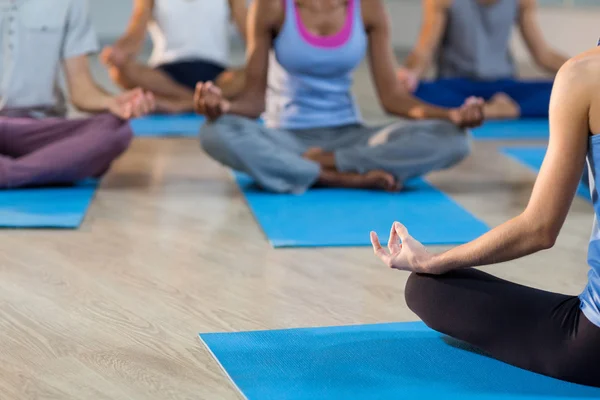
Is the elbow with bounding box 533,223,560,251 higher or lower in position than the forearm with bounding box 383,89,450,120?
higher

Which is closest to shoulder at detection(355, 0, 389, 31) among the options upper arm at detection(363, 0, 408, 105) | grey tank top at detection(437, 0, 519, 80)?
upper arm at detection(363, 0, 408, 105)

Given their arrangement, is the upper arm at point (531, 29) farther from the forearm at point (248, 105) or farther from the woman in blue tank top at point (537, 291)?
the woman in blue tank top at point (537, 291)

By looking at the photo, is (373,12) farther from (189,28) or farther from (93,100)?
(189,28)

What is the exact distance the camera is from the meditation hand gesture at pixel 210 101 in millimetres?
3893

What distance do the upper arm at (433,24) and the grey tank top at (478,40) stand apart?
0.05 meters

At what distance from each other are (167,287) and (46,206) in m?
1.04

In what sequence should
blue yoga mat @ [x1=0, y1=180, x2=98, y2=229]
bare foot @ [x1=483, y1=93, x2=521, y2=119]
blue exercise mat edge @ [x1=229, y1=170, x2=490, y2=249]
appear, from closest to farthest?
blue exercise mat edge @ [x1=229, y1=170, x2=490, y2=249], blue yoga mat @ [x1=0, y1=180, x2=98, y2=229], bare foot @ [x1=483, y1=93, x2=521, y2=119]

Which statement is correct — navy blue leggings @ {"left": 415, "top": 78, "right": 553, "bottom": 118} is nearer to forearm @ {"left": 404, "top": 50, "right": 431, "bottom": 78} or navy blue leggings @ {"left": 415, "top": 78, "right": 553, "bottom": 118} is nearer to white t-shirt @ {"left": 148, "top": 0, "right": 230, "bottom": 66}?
forearm @ {"left": 404, "top": 50, "right": 431, "bottom": 78}

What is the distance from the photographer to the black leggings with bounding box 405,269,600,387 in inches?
85.1

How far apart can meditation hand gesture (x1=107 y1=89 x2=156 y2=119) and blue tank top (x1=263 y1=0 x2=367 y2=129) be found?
585 millimetres

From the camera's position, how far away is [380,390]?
216cm

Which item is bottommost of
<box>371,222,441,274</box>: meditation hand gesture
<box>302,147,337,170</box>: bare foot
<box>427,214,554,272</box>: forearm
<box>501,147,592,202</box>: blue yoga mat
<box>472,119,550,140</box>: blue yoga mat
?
<box>472,119,550,140</box>: blue yoga mat

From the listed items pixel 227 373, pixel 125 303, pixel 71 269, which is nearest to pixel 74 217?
pixel 71 269

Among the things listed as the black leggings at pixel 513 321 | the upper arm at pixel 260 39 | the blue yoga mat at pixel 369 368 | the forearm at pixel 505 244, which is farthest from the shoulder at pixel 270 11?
the forearm at pixel 505 244
